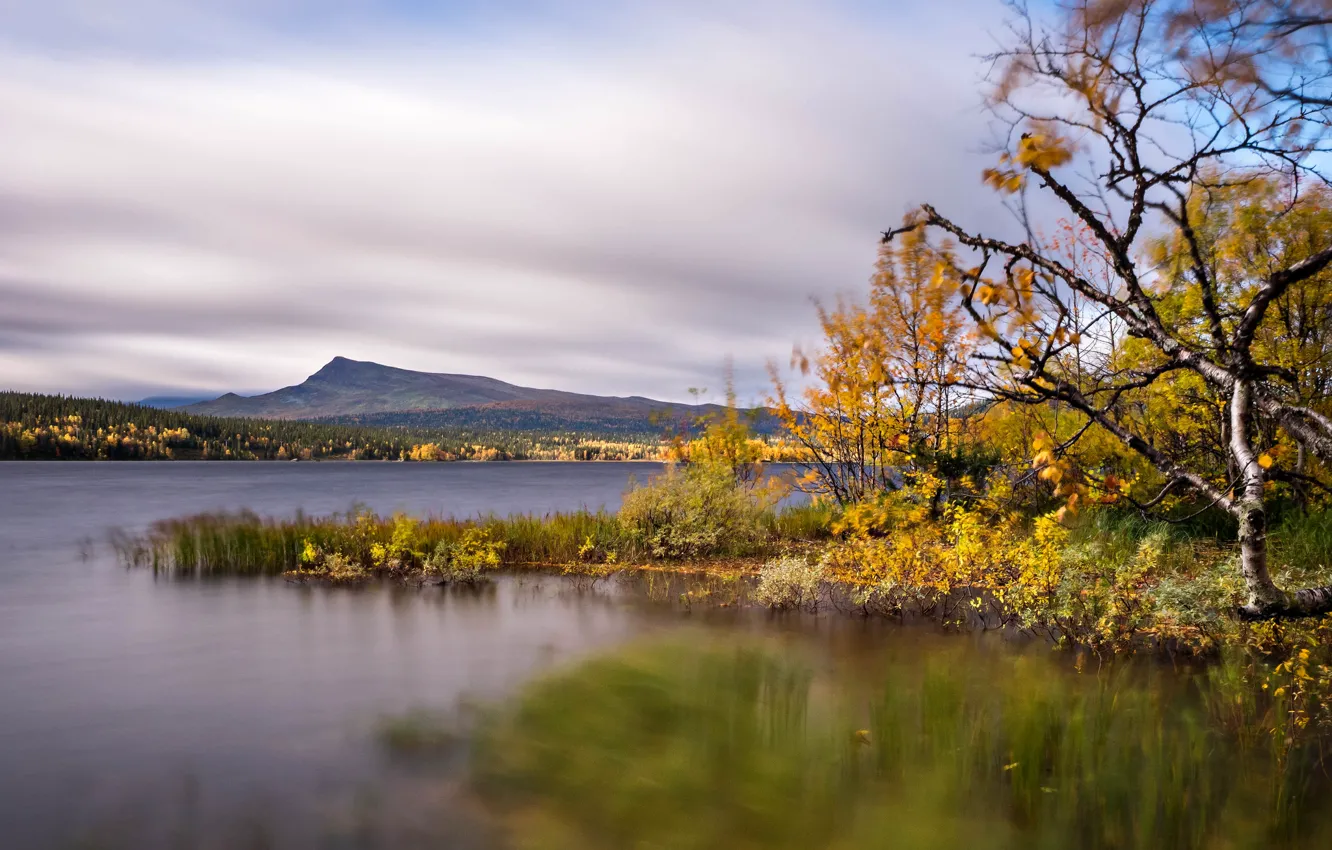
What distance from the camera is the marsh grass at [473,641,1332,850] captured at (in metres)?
5.71

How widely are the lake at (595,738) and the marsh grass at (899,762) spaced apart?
3 cm

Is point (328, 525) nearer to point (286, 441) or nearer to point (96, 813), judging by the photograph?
point (96, 813)

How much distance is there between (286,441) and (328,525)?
520 ft

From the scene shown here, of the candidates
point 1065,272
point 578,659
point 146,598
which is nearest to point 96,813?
point 578,659

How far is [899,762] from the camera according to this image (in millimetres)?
6836

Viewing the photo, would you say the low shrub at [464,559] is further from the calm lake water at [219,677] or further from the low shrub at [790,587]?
the low shrub at [790,587]

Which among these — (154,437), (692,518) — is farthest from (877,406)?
(154,437)

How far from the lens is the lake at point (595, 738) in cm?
589

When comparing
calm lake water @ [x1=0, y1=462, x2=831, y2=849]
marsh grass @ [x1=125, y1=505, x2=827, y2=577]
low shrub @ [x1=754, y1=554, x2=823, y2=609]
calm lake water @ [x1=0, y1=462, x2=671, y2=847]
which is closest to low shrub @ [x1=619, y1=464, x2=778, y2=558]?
marsh grass @ [x1=125, y1=505, x2=827, y2=577]

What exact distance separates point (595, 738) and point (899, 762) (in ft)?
9.73

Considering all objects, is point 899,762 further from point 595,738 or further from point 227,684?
point 227,684

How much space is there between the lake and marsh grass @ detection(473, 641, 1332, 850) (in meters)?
0.03

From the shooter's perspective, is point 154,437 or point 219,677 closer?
point 219,677

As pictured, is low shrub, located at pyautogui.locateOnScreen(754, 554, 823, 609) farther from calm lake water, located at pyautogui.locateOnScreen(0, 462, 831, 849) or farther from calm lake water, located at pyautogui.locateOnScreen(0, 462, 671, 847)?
calm lake water, located at pyautogui.locateOnScreen(0, 462, 671, 847)
